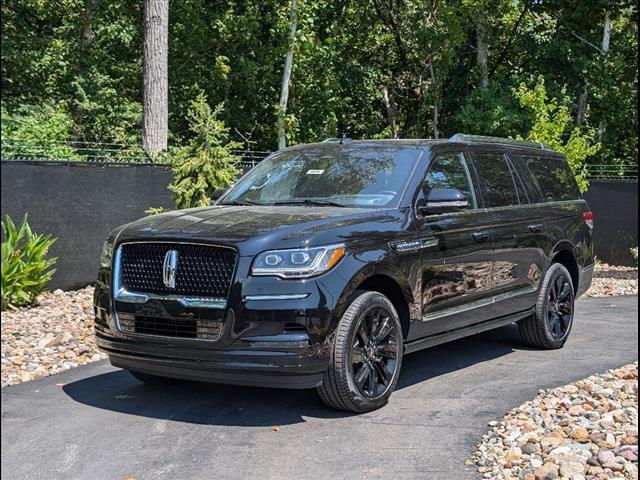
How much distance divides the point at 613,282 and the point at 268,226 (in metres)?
11.1

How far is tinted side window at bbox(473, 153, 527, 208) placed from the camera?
764cm

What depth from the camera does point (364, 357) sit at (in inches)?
233

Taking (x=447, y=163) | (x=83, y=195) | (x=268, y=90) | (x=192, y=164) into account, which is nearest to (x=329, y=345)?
(x=447, y=163)

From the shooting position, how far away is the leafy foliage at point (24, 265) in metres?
9.96

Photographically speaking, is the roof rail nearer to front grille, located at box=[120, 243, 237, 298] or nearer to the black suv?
the black suv

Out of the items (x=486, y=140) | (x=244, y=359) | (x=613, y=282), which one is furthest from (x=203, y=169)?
(x=613, y=282)

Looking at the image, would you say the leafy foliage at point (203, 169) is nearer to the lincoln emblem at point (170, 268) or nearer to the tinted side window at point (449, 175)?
the tinted side window at point (449, 175)

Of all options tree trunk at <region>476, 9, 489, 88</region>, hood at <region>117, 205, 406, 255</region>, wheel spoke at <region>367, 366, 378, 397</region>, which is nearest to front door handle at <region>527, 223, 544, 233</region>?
hood at <region>117, 205, 406, 255</region>

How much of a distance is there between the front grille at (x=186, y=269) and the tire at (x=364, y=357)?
84 cm

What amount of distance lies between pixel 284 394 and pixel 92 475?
6.83 ft

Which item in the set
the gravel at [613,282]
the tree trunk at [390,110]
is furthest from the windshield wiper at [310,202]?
the tree trunk at [390,110]

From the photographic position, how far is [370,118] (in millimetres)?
29812

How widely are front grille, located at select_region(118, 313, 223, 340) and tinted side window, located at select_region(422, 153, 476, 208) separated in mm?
2169

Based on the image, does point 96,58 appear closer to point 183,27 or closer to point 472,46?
point 183,27
